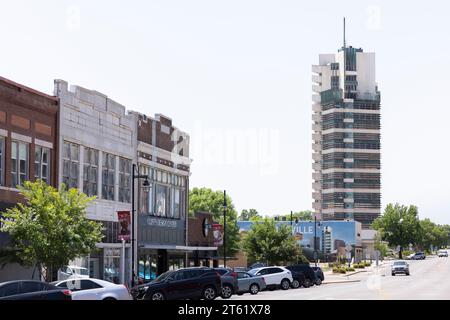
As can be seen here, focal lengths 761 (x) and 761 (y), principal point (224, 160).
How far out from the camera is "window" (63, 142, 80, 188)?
43.0 metres

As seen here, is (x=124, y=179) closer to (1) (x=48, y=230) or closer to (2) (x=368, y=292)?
(2) (x=368, y=292)

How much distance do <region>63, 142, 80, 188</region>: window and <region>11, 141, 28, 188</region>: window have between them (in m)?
3.70

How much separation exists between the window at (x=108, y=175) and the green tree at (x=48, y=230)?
13.5 meters

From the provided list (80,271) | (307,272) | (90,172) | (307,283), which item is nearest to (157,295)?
(80,271)

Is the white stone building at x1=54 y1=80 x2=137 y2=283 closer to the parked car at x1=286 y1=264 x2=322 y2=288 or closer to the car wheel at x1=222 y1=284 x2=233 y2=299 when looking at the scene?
the car wheel at x1=222 y1=284 x2=233 y2=299

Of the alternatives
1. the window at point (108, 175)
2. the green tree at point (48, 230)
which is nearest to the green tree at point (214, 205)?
the window at point (108, 175)

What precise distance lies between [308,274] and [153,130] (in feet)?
51.3

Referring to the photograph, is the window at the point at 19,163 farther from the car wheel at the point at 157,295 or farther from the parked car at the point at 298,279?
the parked car at the point at 298,279

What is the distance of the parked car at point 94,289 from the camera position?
83.7 feet

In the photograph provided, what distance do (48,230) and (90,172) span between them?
43.8ft

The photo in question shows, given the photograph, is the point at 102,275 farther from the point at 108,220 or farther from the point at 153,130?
the point at 153,130

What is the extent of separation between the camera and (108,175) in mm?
48906

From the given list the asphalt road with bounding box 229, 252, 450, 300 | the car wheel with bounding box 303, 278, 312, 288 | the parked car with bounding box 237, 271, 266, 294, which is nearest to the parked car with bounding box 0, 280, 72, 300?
the asphalt road with bounding box 229, 252, 450, 300
